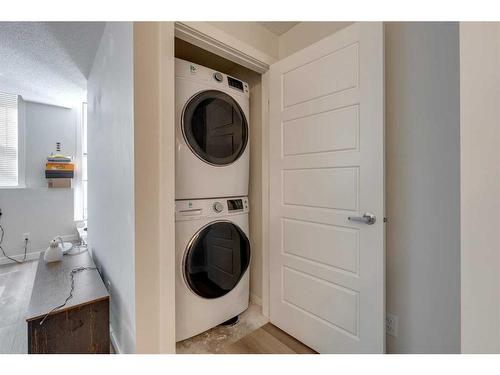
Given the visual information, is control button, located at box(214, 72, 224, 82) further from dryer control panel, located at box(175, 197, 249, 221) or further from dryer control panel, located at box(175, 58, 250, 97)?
dryer control panel, located at box(175, 197, 249, 221)

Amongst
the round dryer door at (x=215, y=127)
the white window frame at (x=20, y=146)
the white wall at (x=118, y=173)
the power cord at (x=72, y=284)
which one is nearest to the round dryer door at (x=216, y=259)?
the white wall at (x=118, y=173)

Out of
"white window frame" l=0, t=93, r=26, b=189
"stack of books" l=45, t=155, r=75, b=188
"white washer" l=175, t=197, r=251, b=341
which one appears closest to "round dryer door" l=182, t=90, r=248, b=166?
"white washer" l=175, t=197, r=251, b=341

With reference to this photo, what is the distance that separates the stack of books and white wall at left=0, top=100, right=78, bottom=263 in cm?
12

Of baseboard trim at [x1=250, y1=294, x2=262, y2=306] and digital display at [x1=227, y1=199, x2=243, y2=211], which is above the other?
digital display at [x1=227, y1=199, x2=243, y2=211]

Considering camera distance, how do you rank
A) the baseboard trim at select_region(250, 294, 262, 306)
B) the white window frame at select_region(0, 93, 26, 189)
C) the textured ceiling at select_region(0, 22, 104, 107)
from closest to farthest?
the textured ceiling at select_region(0, 22, 104, 107) → the baseboard trim at select_region(250, 294, 262, 306) → the white window frame at select_region(0, 93, 26, 189)

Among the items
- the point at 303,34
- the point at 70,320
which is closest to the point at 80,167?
the point at 70,320

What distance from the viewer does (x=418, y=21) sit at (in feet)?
3.47

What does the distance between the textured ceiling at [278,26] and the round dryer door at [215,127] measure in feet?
1.97

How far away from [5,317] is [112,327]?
1.06 metres

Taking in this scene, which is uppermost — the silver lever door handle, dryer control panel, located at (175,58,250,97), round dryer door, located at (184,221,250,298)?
dryer control panel, located at (175,58,250,97)

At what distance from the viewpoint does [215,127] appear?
1.50m

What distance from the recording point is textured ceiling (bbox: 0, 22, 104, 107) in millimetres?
1669
